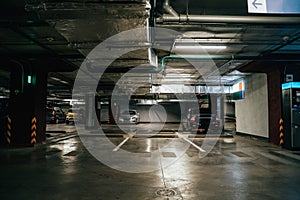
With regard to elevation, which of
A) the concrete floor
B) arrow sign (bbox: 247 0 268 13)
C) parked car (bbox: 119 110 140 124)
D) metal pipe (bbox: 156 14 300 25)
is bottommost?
the concrete floor

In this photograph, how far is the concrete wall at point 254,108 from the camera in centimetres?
1106

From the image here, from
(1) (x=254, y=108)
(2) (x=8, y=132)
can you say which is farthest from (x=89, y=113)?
(1) (x=254, y=108)

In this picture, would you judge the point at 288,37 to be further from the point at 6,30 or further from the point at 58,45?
the point at 6,30

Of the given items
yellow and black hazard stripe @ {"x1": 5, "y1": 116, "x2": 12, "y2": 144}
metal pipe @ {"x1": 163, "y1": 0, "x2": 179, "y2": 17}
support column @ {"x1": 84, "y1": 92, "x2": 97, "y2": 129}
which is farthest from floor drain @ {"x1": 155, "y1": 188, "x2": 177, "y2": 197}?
support column @ {"x1": 84, "y1": 92, "x2": 97, "y2": 129}

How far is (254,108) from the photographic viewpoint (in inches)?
481

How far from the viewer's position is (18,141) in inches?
368

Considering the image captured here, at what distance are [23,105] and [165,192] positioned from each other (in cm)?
753

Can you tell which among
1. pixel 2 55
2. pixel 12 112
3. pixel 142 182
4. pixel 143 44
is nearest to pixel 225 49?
pixel 143 44

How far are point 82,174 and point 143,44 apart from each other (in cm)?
303

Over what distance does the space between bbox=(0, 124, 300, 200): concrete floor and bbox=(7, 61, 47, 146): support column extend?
2082 millimetres

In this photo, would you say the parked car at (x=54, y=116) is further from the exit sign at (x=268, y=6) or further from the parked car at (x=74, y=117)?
the exit sign at (x=268, y=6)

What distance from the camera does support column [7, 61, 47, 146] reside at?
30.7ft

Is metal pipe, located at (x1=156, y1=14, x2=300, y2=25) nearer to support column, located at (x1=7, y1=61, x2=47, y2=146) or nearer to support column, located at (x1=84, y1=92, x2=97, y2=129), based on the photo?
support column, located at (x1=7, y1=61, x2=47, y2=146)

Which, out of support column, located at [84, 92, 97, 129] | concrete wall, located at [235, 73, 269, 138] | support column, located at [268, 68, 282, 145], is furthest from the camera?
support column, located at [84, 92, 97, 129]
